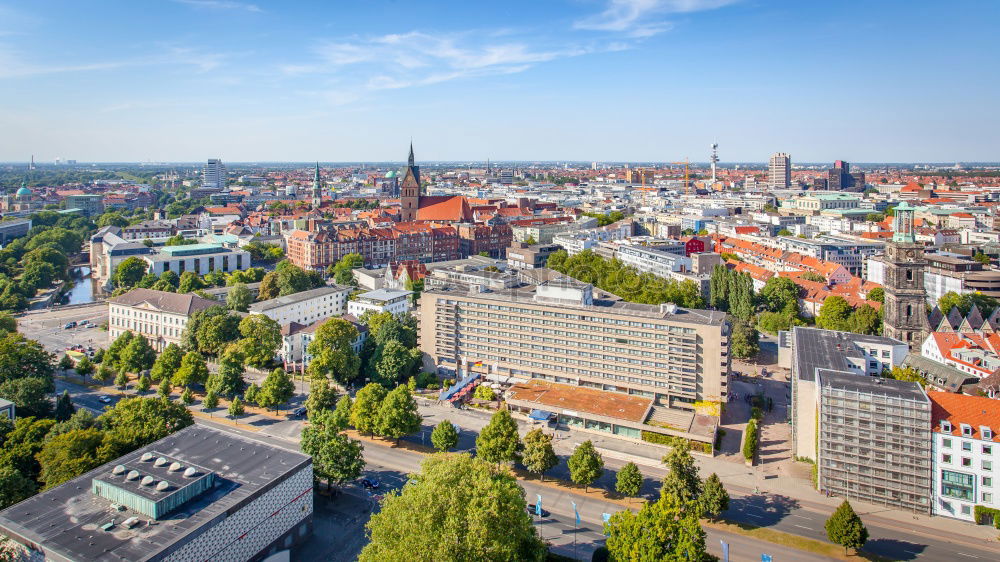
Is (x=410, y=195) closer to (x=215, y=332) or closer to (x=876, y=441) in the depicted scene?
(x=215, y=332)

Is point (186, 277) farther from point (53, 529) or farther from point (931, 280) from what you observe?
point (931, 280)

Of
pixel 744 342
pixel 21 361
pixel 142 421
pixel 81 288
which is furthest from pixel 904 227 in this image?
pixel 81 288

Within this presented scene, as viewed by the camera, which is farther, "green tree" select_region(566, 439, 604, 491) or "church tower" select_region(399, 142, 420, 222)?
"church tower" select_region(399, 142, 420, 222)

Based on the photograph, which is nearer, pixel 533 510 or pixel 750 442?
pixel 533 510

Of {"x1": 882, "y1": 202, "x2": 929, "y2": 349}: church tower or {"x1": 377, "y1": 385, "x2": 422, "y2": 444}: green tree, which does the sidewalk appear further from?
{"x1": 882, "y1": 202, "x2": 929, "y2": 349}: church tower

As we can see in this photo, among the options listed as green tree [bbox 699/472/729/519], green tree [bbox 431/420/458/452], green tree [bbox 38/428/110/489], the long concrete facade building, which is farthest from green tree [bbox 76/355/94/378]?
green tree [bbox 699/472/729/519]

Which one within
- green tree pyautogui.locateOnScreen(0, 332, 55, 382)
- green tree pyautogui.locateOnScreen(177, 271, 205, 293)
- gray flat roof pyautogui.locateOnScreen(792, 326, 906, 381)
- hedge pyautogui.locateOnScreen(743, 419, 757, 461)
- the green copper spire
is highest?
the green copper spire
